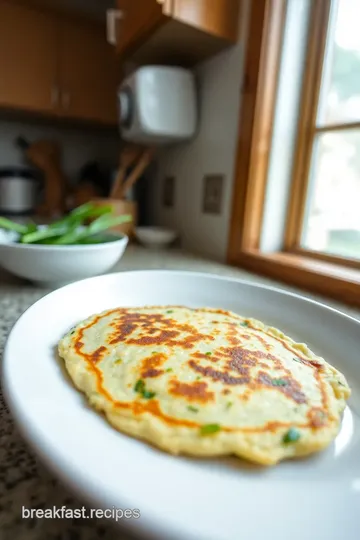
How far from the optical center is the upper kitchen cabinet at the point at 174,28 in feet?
3.66

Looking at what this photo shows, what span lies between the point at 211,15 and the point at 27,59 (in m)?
1.34

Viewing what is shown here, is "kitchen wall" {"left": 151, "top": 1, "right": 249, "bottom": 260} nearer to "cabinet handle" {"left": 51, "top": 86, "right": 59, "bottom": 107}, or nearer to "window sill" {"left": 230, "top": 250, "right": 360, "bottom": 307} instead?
"window sill" {"left": 230, "top": 250, "right": 360, "bottom": 307}

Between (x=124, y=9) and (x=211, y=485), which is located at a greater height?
(x=124, y=9)

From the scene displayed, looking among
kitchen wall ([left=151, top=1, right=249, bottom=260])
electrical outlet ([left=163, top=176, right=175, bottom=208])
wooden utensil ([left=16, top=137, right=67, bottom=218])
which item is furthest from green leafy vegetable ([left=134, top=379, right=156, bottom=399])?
wooden utensil ([left=16, top=137, right=67, bottom=218])

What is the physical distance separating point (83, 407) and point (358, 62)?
1.20 metres

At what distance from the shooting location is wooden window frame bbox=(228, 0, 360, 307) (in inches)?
41.8

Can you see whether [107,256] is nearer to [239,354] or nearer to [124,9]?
[239,354]

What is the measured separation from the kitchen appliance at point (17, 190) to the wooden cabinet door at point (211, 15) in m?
1.40

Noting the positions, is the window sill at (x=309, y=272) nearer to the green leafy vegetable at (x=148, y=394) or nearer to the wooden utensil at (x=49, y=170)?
the green leafy vegetable at (x=148, y=394)

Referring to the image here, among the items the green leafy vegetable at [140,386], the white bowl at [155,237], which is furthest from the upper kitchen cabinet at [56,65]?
the green leafy vegetable at [140,386]

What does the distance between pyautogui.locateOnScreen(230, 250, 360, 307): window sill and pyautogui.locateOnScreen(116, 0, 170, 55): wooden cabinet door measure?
0.84 m

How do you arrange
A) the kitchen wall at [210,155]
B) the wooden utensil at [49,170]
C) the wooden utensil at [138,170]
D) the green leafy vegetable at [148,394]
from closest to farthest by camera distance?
the green leafy vegetable at [148,394]
the kitchen wall at [210,155]
the wooden utensil at [138,170]
the wooden utensil at [49,170]

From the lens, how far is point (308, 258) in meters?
1.14

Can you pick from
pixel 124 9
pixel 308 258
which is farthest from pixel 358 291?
pixel 124 9
